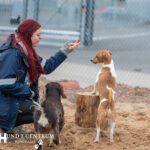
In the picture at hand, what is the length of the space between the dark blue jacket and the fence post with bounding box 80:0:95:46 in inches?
421

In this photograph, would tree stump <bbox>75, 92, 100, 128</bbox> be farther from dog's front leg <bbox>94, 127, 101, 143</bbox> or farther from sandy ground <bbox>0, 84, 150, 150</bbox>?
dog's front leg <bbox>94, 127, 101, 143</bbox>

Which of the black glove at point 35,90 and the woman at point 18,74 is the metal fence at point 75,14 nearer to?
the black glove at point 35,90

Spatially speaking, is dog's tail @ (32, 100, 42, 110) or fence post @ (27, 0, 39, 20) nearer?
dog's tail @ (32, 100, 42, 110)

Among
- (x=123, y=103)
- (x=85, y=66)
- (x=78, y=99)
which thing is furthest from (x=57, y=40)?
(x=78, y=99)

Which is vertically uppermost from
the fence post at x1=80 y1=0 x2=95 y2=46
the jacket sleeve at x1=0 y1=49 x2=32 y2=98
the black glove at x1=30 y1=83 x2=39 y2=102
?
the fence post at x1=80 y1=0 x2=95 y2=46

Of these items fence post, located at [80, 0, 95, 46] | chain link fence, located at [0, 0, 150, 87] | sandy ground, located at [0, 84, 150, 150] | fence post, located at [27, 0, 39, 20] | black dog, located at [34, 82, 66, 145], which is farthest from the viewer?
fence post, located at [27, 0, 39, 20]

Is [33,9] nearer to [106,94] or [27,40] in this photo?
[27,40]

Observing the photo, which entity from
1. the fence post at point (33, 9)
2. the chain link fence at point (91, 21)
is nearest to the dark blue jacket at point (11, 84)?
the chain link fence at point (91, 21)

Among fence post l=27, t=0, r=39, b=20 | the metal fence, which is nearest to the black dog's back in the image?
the metal fence

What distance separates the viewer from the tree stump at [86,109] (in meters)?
7.26

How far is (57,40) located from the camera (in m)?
17.7

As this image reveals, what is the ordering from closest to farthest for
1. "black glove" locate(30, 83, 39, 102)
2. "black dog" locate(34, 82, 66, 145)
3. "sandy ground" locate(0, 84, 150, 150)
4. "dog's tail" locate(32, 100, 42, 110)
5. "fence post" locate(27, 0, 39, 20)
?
"black dog" locate(34, 82, 66, 145), "dog's tail" locate(32, 100, 42, 110), "sandy ground" locate(0, 84, 150, 150), "black glove" locate(30, 83, 39, 102), "fence post" locate(27, 0, 39, 20)

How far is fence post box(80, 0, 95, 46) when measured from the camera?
17.4 meters

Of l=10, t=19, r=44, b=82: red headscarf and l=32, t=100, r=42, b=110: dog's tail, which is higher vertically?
l=10, t=19, r=44, b=82: red headscarf
